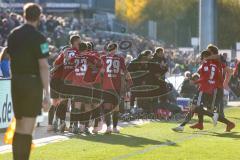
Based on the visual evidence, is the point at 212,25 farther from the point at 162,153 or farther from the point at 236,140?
the point at 162,153

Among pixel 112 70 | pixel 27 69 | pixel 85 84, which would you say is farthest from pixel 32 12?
pixel 112 70

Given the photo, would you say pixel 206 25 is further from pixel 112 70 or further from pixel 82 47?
pixel 82 47

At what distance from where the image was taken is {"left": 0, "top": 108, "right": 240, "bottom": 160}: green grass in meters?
12.3

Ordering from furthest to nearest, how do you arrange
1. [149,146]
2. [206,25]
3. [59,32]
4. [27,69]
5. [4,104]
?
[59,32], [206,25], [4,104], [149,146], [27,69]

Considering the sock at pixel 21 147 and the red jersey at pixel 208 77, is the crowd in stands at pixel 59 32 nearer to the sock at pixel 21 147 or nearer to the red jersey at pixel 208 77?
the red jersey at pixel 208 77

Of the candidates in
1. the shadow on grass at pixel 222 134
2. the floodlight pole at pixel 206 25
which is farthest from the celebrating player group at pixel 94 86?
the floodlight pole at pixel 206 25

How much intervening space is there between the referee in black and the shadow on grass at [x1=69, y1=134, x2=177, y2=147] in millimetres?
4870

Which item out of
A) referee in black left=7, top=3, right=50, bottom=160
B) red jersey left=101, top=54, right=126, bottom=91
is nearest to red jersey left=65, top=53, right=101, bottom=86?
red jersey left=101, top=54, right=126, bottom=91

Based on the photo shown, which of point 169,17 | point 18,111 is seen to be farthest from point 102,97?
point 169,17

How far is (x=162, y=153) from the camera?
41.7 feet

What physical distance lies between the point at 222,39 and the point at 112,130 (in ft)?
171

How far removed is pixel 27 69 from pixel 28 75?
68mm

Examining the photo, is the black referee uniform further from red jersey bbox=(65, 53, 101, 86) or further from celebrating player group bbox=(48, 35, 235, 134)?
red jersey bbox=(65, 53, 101, 86)

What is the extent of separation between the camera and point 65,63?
52.4 feet
